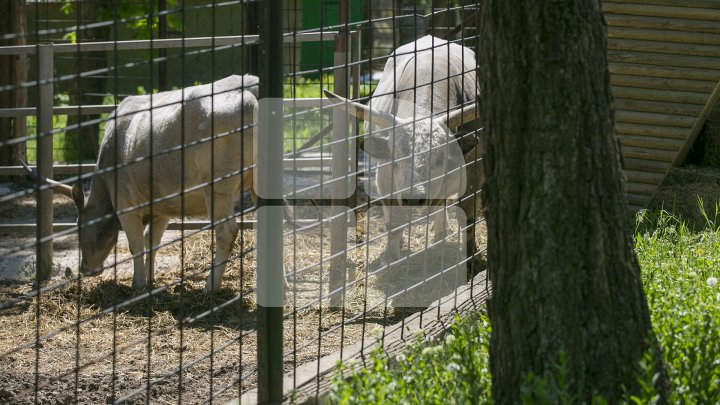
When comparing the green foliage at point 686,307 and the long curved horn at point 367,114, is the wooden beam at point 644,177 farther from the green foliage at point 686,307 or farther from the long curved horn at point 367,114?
the long curved horn at point 367,114

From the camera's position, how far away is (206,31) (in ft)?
51.3

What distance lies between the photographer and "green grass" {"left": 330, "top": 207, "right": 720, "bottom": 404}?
317 cm

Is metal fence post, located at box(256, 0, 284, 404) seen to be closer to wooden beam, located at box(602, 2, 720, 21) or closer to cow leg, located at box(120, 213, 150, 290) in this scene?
cow leg, located at box(120, 213, 150, 290)

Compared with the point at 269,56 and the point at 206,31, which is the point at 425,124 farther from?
the point at 206,31

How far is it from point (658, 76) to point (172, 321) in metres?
4.38

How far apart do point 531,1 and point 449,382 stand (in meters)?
1.37

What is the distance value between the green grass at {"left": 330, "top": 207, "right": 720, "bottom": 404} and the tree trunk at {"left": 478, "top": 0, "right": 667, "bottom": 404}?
0.35 feet

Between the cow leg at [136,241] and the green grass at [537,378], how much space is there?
337 cm

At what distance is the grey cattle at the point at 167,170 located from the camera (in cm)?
670

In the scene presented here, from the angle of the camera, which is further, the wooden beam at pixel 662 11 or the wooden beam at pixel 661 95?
the wooden beam at pixel 661 95

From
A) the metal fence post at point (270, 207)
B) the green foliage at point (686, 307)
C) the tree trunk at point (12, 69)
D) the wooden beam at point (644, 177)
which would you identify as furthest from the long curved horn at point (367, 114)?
the tree trunk at point (12, 69)

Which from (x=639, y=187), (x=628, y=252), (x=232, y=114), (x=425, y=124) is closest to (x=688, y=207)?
(x=639, y=187)

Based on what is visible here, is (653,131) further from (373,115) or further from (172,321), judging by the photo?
(172,321)

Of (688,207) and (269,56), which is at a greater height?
(269,56)
